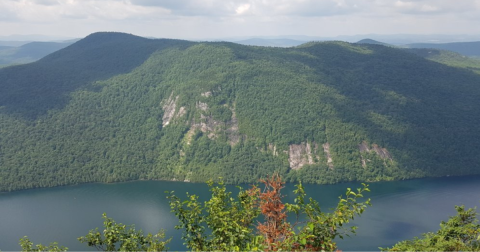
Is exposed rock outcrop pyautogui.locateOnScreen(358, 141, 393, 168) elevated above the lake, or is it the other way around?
exposed rock outcrop pyautogui.locateOnScreen(358, 141, 393, 168)

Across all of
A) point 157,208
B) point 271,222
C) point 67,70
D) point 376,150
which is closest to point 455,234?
point 271,222

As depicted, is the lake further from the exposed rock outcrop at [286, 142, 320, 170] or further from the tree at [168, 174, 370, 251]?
the tree at [168, 174, 370, 251]

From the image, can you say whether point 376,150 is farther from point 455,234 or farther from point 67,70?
point 67,70

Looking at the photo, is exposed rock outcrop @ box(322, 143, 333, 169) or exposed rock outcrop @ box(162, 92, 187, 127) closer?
exposed rock outcrop @ box(322, 143, 333, 169)

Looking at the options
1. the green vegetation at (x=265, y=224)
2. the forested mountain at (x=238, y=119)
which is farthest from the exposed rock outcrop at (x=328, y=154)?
the green vegetation at (x=265, y=224)

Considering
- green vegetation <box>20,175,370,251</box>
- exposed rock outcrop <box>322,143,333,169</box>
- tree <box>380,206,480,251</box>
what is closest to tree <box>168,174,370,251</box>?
green vegetation <box>20,175,370,251</box>

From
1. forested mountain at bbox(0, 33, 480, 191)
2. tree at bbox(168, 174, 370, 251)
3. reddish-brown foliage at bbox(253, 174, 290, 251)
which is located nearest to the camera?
tree at bbox(168, 174, 370, 251)
